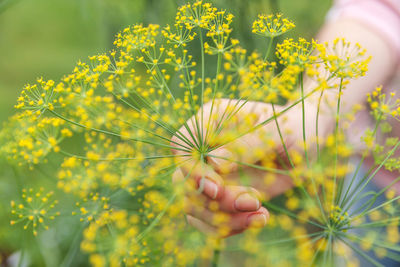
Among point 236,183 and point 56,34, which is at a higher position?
point 56,34

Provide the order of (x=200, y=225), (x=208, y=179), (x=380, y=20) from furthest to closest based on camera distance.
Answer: (x=380, y=20), (x=200, y=225), (x=208, y=179)

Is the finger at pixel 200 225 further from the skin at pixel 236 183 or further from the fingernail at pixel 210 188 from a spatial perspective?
the fingernail at pixel 210 188

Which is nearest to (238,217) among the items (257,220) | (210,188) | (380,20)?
(257,220)

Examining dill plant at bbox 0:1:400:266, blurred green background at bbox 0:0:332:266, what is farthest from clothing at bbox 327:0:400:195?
dill plant at bbox 0:1:400:266

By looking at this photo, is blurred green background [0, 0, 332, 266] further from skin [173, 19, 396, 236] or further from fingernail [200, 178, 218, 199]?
fingernail [200, 178, 218, 199]

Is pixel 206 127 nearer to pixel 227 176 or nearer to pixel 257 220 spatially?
pixel 227 176

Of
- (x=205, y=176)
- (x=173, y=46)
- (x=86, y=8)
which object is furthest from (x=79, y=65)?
(x=86, y=8)

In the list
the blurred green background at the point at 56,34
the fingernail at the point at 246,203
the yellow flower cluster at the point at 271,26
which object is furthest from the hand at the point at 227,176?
the blurred green background at the point at 56,34

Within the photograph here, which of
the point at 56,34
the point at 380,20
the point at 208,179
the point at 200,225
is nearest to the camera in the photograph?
the point at 208,179
